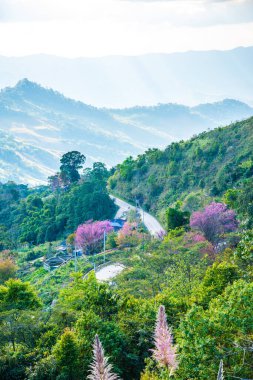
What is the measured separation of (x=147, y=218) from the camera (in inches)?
2213

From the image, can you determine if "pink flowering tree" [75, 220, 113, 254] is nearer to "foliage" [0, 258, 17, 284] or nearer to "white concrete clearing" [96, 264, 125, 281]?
"foliage" [0, 258, 17, 284]

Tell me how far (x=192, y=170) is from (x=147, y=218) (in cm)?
784

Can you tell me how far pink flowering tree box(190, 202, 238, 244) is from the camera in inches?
1430

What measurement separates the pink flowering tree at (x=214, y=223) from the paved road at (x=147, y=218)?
10.2 meters

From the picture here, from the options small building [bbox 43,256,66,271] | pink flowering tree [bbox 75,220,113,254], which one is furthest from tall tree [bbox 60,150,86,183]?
small building [bbox 43,256,66,271]

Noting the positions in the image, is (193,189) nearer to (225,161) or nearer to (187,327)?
(225,161)

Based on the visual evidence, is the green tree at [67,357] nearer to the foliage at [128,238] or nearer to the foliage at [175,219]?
the foliage at [175,219]

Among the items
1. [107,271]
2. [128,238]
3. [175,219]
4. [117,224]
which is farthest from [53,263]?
[175,219]

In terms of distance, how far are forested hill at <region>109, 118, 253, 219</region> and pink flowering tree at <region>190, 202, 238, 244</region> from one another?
34.0ft

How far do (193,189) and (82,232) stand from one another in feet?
45.9

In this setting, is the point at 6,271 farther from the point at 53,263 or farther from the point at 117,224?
the point at 117,224

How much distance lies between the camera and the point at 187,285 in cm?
2380

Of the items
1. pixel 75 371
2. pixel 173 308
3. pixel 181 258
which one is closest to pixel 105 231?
pixel 181 258

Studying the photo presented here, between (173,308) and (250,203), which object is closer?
(173,308)
